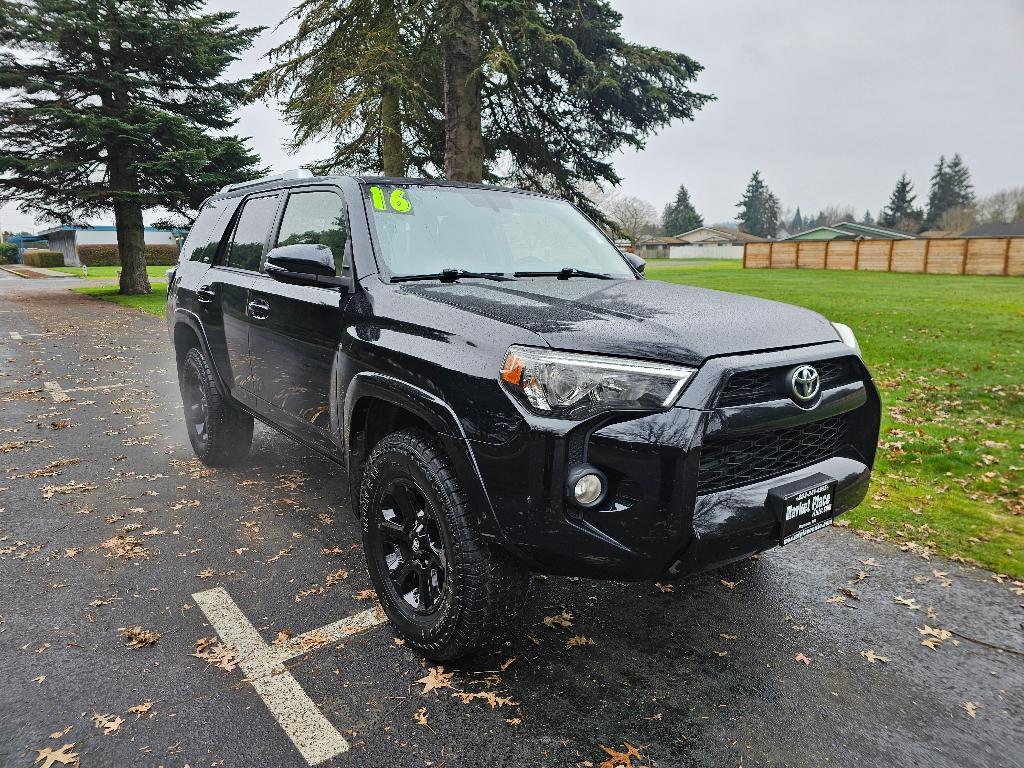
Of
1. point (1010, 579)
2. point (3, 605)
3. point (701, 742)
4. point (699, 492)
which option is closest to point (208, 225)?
point (3, 605)

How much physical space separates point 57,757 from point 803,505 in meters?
2.79

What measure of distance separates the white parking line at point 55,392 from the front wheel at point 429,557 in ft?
21.4

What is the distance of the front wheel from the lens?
2.62 metres

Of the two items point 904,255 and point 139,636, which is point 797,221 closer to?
point 904,255

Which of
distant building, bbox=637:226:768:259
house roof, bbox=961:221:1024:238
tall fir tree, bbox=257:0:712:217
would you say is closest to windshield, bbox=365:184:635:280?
tall fir tree, bbox=257:0:712:217

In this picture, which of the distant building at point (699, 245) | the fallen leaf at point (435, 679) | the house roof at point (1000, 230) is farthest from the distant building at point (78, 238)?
the house roof at point (1000, 230)

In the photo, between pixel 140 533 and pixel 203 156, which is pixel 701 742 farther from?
pixel 203 156

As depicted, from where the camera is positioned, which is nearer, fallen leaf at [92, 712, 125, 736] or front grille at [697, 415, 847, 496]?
front grille at [697, 415, 847, 496]

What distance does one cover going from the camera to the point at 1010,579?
3.80 meters

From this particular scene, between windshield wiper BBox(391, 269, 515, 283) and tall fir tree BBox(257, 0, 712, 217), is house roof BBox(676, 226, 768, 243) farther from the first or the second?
windshield wiper BBox(391, 269, 515, 283)

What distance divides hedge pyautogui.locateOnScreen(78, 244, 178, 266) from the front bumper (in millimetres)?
62470

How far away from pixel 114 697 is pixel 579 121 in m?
15.9

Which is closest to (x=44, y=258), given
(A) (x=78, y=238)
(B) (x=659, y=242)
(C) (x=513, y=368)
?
(A) (x=78, y=238)

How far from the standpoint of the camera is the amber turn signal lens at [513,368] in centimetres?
239
